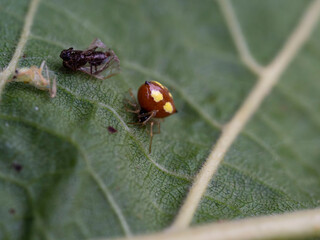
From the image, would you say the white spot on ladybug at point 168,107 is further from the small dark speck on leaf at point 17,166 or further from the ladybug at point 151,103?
the small dark speck on leaf at point 17,166

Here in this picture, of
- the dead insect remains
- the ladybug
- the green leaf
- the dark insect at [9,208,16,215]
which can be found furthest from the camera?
the ladybug

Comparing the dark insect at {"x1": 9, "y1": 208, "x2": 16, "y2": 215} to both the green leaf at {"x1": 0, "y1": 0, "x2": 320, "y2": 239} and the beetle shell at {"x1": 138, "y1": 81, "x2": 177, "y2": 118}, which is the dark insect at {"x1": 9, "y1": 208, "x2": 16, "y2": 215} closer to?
the green leaf at {"x1": 0, "y1": 0, "x2": 320, "y2": 239}

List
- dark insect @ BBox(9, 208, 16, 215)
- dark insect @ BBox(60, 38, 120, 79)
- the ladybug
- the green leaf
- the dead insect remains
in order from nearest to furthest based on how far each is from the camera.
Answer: dark insect @ BBox(9, 208, 16, 215) < the green leaf < the dead insect remains < dark insect @ BBox(60, 38, 120, 79) < the ladybug

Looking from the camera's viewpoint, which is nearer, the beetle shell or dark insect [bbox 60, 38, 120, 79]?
dark insect [bbox 60, 38, 120, 79]

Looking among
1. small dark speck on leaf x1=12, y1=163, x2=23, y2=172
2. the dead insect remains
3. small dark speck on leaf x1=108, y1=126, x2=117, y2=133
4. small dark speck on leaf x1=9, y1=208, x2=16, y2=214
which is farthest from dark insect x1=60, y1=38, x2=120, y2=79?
small dark speck on leaf x1=9, y1=208, x2=16, y2=214

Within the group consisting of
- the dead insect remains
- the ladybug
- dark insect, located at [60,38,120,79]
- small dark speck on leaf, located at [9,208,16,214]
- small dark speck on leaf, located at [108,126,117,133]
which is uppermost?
dark insect, located at [60,38,120,79]

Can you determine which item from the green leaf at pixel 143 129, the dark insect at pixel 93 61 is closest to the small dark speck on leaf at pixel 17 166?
the green leaf at pixel 143 129

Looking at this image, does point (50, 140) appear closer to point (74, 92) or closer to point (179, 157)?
point (74, 92)
